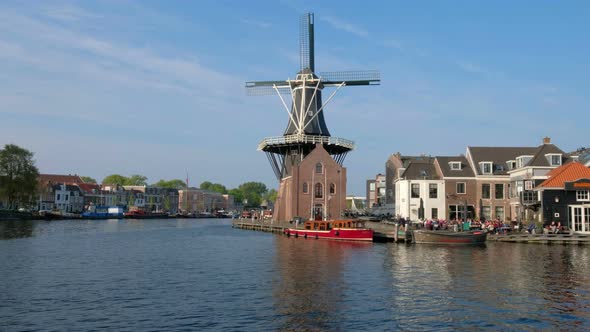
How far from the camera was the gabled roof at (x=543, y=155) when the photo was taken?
65562 millimetres

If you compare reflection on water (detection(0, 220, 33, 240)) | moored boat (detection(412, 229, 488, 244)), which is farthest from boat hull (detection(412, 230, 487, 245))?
reflection on water (detection(0, 220, 33, 240))

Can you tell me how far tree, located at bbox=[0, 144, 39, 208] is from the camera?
115 m

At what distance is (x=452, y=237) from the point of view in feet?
171

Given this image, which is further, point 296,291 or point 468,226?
point 468,226

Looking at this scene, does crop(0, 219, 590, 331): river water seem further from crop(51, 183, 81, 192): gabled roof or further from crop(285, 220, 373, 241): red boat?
crop(51, 183, 81, 192): gabled roof

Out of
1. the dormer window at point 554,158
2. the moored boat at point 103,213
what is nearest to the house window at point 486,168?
the dormer window at point 554,158

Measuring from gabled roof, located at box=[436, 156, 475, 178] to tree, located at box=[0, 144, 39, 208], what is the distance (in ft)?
295

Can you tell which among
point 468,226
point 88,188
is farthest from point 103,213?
point 468,226

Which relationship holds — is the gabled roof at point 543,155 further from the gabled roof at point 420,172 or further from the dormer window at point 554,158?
the gabled roof at point 420,172

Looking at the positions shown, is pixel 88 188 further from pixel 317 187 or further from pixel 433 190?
pixel 433 190

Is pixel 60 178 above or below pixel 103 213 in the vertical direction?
above

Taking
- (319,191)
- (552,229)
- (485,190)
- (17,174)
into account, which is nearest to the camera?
(552,229)

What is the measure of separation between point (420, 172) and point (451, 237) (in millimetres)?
25091

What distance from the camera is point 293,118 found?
83.9 meters
